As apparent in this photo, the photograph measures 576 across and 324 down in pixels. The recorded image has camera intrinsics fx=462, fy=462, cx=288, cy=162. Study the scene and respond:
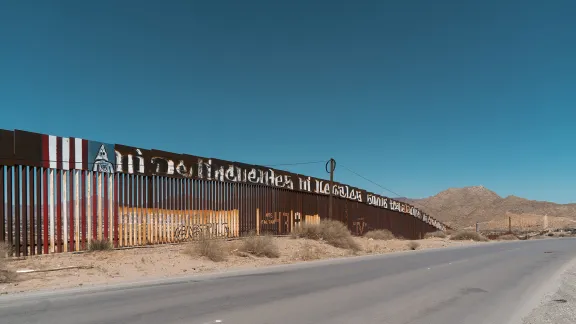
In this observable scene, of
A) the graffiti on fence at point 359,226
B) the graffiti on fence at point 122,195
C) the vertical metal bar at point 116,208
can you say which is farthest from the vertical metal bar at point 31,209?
the graffiti on fence at point 359,226

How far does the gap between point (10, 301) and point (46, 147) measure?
29.9 feet

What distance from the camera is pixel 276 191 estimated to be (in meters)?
33.5

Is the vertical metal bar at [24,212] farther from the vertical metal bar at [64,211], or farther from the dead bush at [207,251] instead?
the dead bush at [207,251]

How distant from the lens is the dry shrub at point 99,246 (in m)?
18.5

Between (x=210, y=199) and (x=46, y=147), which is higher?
(x=46, y=147)

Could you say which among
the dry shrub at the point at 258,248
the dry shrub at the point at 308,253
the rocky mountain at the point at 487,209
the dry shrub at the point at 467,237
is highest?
the dry shrub at the point at 258,248

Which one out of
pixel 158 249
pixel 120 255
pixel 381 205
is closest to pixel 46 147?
pixel 120 255

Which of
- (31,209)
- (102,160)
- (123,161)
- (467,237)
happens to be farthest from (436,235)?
(31,209)

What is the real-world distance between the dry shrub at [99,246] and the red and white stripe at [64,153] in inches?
120

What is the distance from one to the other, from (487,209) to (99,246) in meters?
133

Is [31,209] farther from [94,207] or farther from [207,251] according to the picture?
[207,251]

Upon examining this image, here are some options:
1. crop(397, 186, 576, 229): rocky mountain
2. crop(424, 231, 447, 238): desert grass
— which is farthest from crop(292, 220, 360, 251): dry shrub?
crop(397, 186, 576, 229): rocky mountain

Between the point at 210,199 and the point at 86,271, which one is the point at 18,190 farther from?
the point at 210,199

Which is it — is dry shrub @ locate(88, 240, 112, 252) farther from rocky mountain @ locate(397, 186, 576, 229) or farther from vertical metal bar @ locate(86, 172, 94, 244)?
rocky mountain @ locate(397, 186, 576, 229)
